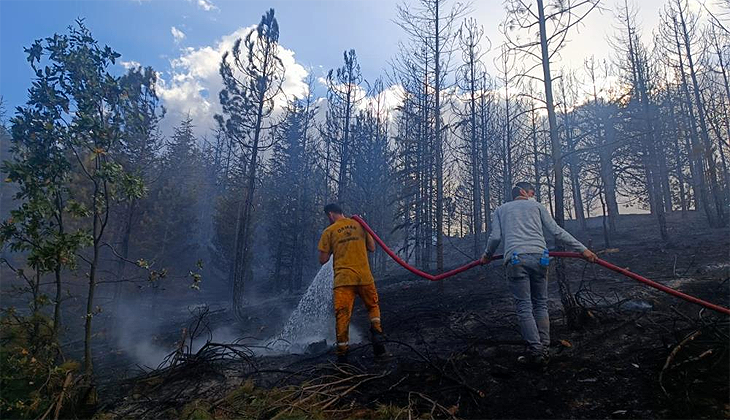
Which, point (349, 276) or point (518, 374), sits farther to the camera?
A: point (349, 276)

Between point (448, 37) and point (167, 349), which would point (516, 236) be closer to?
point (167, 349)

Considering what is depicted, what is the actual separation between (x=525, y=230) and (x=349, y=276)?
223cm

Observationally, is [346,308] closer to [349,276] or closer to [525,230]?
[349,276]

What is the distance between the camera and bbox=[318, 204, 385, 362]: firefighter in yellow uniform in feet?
16.0

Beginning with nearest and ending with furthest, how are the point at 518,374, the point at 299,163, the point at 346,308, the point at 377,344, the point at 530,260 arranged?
1. the point at 518,374
2. the point at 530,260
3. the point at 377,344
4. the point at 346,308
5. the point at 299,163

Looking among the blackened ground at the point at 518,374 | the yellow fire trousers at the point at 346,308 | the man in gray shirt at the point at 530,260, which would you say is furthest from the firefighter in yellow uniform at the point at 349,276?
the man in gray shirt at the point at 530,260

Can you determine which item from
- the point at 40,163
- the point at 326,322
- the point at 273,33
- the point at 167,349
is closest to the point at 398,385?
the point at 40,163

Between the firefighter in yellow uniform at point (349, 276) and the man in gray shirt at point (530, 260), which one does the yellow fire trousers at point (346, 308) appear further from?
the man in gray shirt at point (530, 260)

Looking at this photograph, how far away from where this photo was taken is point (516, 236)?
14.1 ft

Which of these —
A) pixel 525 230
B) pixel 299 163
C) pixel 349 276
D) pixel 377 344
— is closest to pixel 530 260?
pixel 525 230

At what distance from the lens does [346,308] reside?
5.01 m

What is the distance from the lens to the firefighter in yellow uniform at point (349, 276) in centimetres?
488

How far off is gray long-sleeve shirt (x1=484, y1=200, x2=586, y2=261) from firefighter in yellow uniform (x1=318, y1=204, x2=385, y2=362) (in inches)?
65.2

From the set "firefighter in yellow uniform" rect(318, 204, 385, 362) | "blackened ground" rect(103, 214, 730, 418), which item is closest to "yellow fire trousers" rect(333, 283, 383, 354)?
"firefighter in yellow uniform" rect(318, 204, 385, 362)
